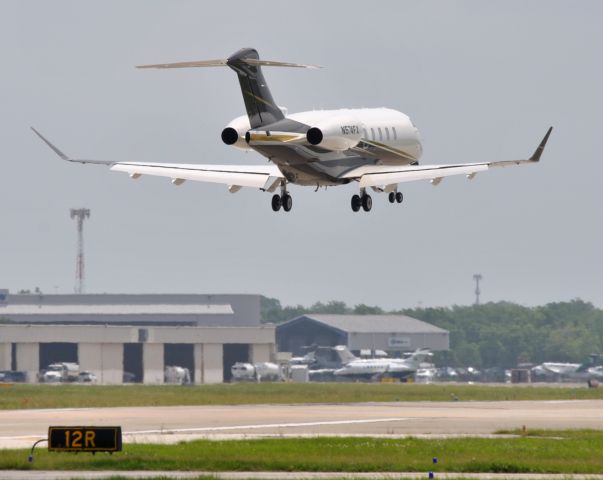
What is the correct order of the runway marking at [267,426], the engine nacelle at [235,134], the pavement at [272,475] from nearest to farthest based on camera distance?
the pavement at [272,475]
the engine nacelle at [235,134]
the runway marking at [267,426]

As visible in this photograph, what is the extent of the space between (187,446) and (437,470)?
44.0 feet

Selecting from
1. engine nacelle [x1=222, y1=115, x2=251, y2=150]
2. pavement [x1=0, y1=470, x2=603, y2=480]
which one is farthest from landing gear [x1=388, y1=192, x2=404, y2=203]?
pavement [x1=0, y1=470, x2=603, y2=480]

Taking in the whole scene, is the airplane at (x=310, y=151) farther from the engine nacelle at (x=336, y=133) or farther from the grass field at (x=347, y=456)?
the grass field at (x=347, y=456)

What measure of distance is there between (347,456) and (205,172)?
2525 centimetres

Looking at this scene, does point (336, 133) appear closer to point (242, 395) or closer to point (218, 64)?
point (218, 64)

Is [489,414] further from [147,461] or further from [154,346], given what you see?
[154,346]

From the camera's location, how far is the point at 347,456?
61750 mm

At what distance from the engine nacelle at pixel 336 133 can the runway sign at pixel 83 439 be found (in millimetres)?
21702

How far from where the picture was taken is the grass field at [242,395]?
113 metres

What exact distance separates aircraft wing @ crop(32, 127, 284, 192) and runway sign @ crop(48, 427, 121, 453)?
25.8 metres

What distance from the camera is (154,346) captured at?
625 ft

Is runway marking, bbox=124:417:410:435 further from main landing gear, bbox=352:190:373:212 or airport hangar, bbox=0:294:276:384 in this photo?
airport hangar, bbox=0:294:276:384

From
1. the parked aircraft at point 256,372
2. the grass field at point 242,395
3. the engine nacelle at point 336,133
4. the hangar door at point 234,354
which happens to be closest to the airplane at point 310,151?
the engine nacelle at point 336,133

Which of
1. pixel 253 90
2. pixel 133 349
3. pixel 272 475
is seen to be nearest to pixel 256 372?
pixel 133 349
